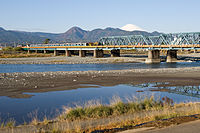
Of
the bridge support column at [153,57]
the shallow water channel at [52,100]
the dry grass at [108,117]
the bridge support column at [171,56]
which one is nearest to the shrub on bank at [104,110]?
the dry grass at [108,117]

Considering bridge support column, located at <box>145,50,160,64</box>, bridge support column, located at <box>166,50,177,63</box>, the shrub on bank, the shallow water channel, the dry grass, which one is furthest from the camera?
bridge support column, located at <box>166,50,177,63</box>

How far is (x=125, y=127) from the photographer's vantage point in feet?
41.9

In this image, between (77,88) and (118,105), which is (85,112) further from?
(77,88)

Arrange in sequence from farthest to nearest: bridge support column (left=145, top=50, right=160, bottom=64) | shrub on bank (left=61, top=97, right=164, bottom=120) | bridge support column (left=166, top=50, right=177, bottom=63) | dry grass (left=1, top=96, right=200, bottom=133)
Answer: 1. bridge support column (left=166, top=50, right=177, bottom=63)
2. bridge support column (left=145, top=50, right=160, bottom=64)
3. shrub on bank (left=61, top=97, right=164, bottom=120)
4. dry grass (left=1, top=96, right=200, bottom=133)

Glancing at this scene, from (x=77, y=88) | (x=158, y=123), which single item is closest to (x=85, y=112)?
(x=158, y=123)

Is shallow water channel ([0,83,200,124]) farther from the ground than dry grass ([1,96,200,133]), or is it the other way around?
dry grass ([1,96,200,133])

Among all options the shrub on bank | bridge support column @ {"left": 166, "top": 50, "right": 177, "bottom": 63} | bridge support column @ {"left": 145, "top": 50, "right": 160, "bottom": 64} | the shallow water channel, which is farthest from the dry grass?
bridge support column @ {"left": 166, "top": 50, "right": 177, "bottom": 63}

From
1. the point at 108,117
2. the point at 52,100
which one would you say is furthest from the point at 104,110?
the point at 52,100

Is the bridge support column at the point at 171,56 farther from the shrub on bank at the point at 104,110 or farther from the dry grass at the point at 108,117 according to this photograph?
the shrub on bank at the point at 104,110

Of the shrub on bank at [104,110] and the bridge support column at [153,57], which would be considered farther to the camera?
the bridge support column at [153,57]

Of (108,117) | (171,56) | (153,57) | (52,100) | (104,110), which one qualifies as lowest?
(52,100)

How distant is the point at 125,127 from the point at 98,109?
3.50 metres

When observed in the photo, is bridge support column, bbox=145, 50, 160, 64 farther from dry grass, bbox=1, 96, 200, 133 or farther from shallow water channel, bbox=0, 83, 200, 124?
dry grass, bbox=1, 96, 200, 133

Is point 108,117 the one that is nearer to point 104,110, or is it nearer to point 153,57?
point 104,110
